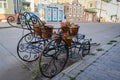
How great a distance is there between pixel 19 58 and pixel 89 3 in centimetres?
3397

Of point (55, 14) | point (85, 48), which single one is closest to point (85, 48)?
point (85, 48)

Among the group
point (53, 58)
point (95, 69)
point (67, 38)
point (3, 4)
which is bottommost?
point (95, 69)

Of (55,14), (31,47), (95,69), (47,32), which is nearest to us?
(95,69)

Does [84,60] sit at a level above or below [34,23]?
below

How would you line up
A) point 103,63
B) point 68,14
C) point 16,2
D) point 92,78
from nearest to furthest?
1. point 92,78
2. point 103,63
3. point 16,2
4. point 68,14

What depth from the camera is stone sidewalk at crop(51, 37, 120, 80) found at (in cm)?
336

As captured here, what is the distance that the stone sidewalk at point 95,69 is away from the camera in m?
3.36

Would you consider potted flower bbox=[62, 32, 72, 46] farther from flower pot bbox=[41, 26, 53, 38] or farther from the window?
the window

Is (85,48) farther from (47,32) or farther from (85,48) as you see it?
(47,32)

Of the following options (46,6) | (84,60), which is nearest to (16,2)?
(46,6)

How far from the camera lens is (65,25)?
4402 mm

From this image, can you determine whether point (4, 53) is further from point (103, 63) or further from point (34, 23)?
point (103, 63)

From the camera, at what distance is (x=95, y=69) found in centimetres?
377

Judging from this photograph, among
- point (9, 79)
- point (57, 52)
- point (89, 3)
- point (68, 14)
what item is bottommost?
point (9, 79)
